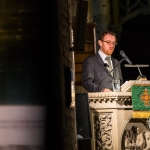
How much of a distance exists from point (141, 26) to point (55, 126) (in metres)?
8.31

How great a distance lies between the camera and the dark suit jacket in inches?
268

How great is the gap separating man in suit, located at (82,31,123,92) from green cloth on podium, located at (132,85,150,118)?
342 mm

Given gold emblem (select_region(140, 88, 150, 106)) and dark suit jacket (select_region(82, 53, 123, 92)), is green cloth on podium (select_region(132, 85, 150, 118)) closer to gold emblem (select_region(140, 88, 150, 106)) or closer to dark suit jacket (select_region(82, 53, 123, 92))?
gold emblem (select_region(140, 88, 150, 106))

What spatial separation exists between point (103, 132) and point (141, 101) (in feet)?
1.94

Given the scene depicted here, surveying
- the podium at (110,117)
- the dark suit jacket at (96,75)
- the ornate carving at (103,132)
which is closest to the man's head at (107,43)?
the dark suit jacket at (96,75)

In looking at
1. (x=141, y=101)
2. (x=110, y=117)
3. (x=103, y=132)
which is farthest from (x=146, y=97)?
(x=103, y=132)

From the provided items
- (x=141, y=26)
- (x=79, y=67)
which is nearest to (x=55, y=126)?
(x=79, y=67)

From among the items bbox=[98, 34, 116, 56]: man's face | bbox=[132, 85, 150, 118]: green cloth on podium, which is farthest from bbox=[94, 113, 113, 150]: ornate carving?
bbox=[98, 34, 116, 56]: man's face

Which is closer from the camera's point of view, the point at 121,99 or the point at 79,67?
the point at 121,99

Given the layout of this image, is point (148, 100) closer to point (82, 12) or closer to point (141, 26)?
point (82, 12)

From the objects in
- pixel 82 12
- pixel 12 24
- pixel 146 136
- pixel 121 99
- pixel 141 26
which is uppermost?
pixel 141 26

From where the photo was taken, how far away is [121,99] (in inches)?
256

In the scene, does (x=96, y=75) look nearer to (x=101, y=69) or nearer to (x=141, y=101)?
(x=101, y=69)

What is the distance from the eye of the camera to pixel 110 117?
6.51 m
